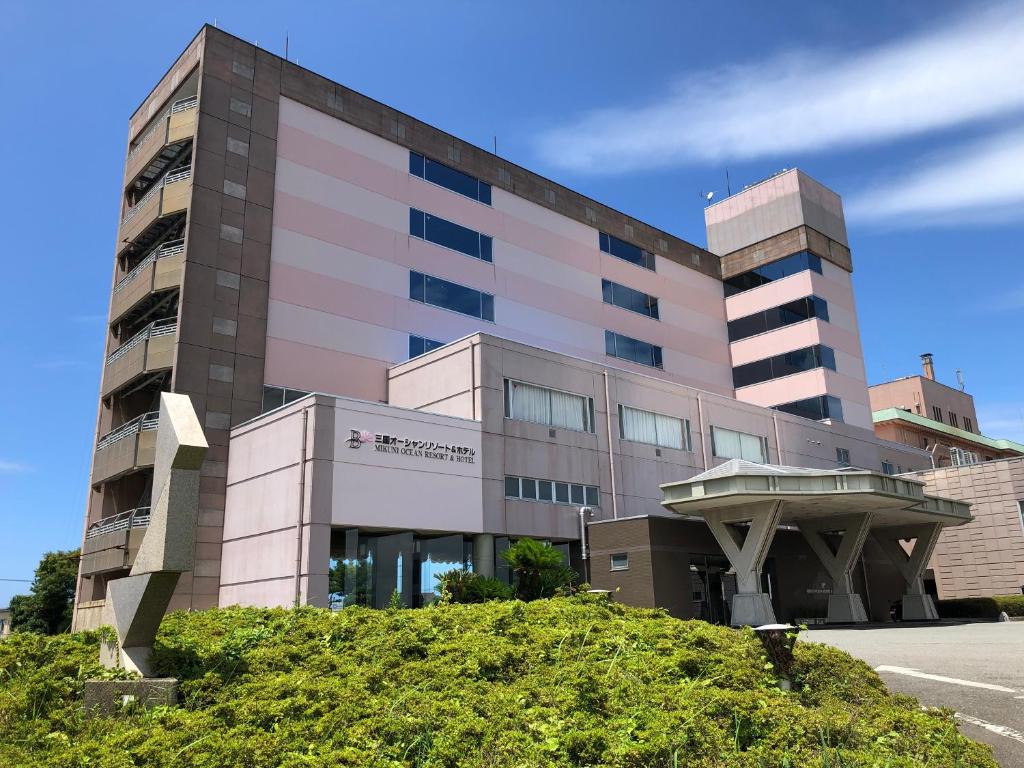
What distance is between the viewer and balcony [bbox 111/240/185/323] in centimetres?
3359


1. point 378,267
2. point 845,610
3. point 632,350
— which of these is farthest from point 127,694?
point 632,350

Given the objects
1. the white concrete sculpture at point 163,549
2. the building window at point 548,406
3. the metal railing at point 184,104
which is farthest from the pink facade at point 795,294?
the white concrete sculpture at point 163,549

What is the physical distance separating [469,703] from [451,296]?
31.9m

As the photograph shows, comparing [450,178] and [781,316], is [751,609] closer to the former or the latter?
[450,178]

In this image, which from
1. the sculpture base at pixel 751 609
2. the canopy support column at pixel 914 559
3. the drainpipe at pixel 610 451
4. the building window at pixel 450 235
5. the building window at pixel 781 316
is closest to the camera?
the sculpture base at pixel 751 609

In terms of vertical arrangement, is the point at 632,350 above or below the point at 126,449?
above

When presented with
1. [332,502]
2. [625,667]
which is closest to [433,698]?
[625,667]

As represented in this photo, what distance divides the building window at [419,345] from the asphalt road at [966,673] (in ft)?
69.7

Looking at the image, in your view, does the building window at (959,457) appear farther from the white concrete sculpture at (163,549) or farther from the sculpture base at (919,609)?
the white concrete sculpture at (163,549)

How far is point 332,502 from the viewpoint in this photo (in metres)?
28.7

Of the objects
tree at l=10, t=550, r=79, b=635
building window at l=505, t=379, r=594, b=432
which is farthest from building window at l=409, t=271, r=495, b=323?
tree at l=10, t=550, r=79, b=635

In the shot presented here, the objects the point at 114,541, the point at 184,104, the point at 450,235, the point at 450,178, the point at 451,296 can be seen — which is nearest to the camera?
the point at 114,541

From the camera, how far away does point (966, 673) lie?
16234 mm

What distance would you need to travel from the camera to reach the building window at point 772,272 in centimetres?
5781
